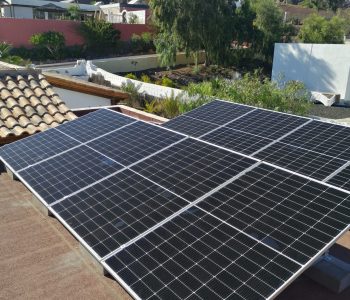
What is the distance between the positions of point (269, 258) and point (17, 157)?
20.4ft

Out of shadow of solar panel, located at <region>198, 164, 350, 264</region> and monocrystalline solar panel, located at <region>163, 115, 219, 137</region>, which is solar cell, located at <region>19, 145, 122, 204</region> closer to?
shadow of solar panel, located at <region>198, 164, 350, 264</region>

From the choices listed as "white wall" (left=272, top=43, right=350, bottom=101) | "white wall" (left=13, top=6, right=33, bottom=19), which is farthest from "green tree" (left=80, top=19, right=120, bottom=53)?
"white wall" (left=272, top=43, right=350, bottom=101)

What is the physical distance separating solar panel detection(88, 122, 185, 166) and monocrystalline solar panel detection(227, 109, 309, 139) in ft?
7.35

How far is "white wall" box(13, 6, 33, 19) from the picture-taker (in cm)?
6269

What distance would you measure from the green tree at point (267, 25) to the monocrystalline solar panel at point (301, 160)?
49025mm

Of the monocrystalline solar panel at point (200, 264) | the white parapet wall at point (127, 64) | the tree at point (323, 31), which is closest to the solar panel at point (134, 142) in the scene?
the monocrystalline solar panel at point (200, 264)

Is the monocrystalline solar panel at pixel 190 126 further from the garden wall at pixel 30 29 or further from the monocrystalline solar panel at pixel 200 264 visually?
the garden wall at pixel 30 29

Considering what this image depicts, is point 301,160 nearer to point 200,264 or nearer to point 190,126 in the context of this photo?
point 190,126

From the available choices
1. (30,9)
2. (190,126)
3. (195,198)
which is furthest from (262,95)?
(30,9)

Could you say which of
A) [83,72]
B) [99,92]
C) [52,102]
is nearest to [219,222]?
[52,102]

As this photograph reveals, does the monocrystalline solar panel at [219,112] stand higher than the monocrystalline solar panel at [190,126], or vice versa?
the monocrystalline solar panel at [219,112]

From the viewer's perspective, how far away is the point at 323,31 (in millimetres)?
53844

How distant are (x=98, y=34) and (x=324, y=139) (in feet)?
168

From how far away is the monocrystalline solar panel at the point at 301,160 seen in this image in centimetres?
701
